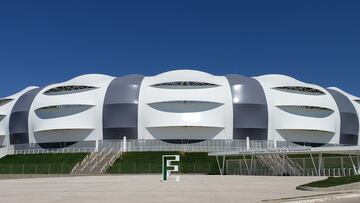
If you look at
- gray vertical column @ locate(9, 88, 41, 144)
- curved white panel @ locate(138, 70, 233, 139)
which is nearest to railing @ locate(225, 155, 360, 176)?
curved white panel @ locate(138, 70, 233, 139)

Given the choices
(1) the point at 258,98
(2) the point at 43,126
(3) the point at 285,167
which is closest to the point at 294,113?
(1) the point at 258,98

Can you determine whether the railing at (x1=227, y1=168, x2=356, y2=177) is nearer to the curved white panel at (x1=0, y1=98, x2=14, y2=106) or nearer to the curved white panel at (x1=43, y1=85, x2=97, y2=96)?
the curved white panel at (x1=43, y1=85, x2=97, y2=96)

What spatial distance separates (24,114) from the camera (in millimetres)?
79750

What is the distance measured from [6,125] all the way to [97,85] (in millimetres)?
19503

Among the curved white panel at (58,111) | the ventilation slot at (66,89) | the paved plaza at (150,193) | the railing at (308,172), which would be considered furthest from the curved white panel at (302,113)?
the paved plaza at (150,193)

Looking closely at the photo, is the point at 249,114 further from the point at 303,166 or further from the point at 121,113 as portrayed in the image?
the point at 303,166

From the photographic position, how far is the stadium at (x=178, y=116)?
2844 inches

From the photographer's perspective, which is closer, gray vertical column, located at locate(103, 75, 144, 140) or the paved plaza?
the paved plaza

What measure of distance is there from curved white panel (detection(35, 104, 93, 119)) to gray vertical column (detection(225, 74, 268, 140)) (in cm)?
2698

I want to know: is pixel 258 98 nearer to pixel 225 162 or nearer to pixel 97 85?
pixel 225 162

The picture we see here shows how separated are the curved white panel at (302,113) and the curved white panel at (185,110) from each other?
7.87 metres

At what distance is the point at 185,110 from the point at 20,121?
30.6 metres

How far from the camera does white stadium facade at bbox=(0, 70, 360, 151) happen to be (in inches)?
2872

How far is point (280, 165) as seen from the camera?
45.8m
